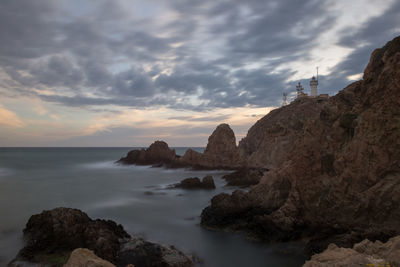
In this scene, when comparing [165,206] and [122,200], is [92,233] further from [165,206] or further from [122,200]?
[122,200]

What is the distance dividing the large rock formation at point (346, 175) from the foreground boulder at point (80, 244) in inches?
165

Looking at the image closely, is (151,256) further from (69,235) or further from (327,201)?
(327,201)

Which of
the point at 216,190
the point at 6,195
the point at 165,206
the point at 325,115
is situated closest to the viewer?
the point at 325,115

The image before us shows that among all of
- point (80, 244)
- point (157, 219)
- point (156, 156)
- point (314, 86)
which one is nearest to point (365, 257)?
point (80, 244)

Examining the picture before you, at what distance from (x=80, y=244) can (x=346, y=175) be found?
9.02 metres

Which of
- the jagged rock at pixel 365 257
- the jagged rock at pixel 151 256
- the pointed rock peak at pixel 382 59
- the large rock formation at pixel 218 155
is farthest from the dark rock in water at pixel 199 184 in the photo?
the jagged rock at pixel 365 257

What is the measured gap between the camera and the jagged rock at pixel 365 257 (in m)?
4.07

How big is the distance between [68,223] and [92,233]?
106 centimetres

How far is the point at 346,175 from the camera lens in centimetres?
859

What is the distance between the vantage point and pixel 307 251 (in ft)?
29.0

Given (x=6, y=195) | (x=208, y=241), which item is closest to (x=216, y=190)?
(x=208, y=241)

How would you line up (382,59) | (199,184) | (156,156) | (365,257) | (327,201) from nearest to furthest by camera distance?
(365,257) → (382,59) → (327,201) → (199,184) → (156,156)

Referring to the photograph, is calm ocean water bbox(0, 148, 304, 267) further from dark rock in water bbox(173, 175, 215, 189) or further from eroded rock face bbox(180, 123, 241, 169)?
eroded rock face bbox(180, 123, 241, 169)

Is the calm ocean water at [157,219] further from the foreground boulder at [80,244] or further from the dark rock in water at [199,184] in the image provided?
the foreground boulder at [80,244]
